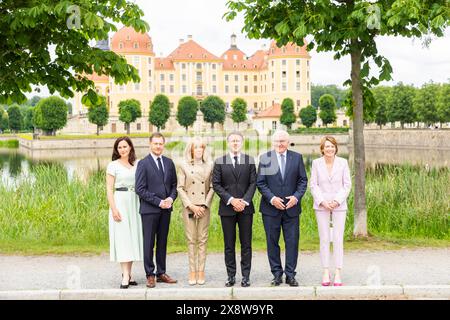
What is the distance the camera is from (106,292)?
→ 6.07 meters

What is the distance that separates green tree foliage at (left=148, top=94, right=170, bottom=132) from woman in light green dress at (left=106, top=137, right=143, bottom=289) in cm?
7501

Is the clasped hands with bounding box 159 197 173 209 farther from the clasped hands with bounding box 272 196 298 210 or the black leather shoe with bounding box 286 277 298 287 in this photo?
the black leather shoe with bounding box 286 277 298 287

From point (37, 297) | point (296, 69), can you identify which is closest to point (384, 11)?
point (37, 297)

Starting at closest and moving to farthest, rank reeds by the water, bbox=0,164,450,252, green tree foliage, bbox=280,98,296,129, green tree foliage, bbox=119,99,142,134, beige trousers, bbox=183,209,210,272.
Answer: beige trousers, bbox=183,209,210,272
reeds by the water, bbox=0,164,450,252
green tree foliage, bbox=119,99,142,134
green tree foliage, bbox=280,98,296,129

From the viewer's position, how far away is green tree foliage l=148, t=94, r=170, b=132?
81.0 meters

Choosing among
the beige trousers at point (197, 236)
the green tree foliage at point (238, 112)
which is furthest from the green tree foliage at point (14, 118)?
the beige trousers at point (197, 236)

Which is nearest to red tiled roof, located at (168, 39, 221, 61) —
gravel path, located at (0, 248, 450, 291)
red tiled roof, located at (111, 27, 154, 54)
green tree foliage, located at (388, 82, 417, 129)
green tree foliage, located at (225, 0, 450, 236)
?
red tiled roof, located at (111, 27, 154, 54)

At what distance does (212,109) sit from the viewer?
87.4 metres

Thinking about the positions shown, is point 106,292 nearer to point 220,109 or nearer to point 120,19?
point 120,19

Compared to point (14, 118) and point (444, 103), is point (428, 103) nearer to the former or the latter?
point (444, 103)

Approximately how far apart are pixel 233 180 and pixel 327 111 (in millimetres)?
74739

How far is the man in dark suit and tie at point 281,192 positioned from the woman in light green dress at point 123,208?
4.59 feet

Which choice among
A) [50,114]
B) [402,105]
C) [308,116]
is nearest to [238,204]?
[50,114]

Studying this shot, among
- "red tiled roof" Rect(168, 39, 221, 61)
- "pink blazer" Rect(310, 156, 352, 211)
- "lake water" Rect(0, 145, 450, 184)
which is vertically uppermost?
"red tiled roof" Rect(168, 39, 221, 61)
